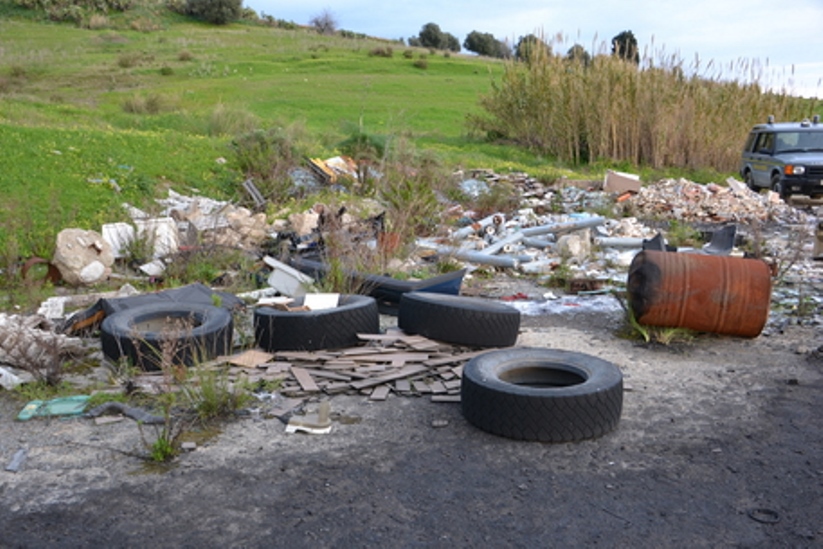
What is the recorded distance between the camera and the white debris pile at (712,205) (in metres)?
15.1

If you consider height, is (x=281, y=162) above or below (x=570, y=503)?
above

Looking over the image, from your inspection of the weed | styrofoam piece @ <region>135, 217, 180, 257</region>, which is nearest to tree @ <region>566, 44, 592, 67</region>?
styrofoam piece @ <region>135, 217, 180, 257</region>

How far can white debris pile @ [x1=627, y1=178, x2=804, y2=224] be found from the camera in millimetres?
15086

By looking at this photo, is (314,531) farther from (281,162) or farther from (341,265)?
(281,162)

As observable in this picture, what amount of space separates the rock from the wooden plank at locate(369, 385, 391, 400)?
16.3 feet

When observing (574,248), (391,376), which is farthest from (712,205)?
(391,376)

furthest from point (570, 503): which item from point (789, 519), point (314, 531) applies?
point (314, 531)

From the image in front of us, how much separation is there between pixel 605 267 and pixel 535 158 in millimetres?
12288

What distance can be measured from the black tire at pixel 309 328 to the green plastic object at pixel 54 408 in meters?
1.47

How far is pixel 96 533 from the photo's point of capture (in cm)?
365

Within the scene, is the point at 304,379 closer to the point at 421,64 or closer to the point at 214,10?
the point at 421,64

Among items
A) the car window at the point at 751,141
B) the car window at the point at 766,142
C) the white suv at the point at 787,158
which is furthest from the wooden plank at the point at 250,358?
the car window at the point at 751,141

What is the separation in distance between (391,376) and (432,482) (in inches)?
64.1

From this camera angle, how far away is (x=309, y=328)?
6.27 m
